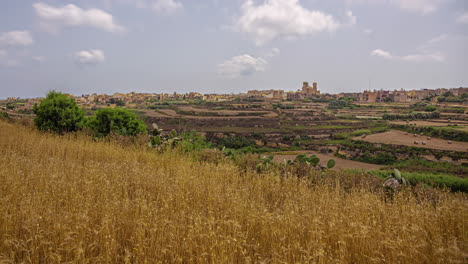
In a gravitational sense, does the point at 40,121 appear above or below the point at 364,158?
above

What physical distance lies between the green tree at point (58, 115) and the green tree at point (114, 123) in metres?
0.69

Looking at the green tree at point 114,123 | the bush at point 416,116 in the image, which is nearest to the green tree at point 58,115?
the green tree at point 114,123

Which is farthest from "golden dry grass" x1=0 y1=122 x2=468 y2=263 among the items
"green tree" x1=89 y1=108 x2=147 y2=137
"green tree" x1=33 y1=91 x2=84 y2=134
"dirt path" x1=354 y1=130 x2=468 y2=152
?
"dirt path" x1=354 y1=130 x2=468 y2=152

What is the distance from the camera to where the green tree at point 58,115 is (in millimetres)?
10422

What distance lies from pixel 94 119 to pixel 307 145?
22.2m

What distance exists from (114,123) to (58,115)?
225 centimetres

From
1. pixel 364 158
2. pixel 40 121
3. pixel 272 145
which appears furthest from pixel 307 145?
pixel 40 121

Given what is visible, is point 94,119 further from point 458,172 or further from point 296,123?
point 296,123

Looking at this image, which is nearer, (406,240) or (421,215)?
(406,240)

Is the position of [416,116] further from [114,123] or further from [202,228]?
[202,228]

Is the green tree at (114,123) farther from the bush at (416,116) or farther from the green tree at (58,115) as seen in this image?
the bush at (416,116)

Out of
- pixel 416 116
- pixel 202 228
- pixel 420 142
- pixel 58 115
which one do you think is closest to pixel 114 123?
pixel 58 115

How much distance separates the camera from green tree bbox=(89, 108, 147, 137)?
34.4ft

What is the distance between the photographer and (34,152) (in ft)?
21.5
